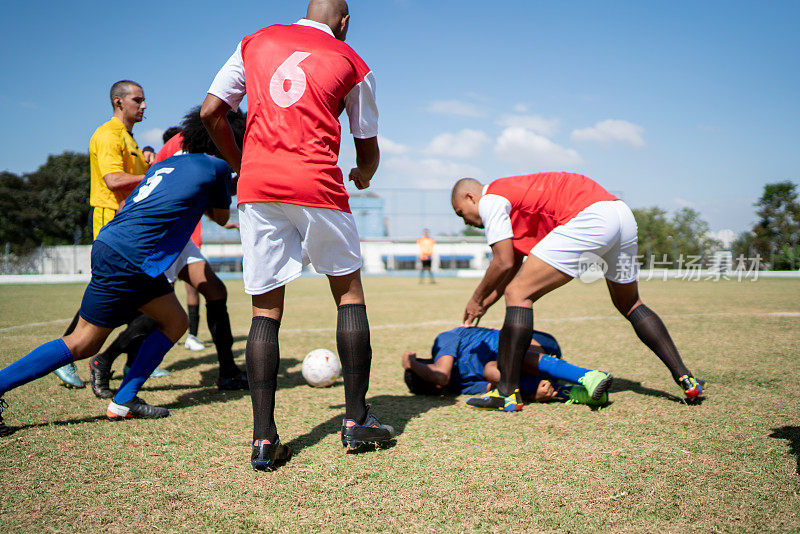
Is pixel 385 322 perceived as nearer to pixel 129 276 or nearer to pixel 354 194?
pixel 129 276

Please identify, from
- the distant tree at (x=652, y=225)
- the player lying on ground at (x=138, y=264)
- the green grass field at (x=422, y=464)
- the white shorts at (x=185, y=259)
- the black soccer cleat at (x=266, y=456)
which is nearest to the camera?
the green grass field at (x=422, y=464)

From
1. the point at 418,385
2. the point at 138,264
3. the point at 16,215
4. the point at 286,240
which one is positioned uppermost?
the point at 16,215

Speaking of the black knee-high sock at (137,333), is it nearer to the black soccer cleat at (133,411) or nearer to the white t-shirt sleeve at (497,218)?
the black soccer cleat at (133,411)

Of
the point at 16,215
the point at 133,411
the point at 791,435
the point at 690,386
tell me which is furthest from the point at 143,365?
the point at 16,215

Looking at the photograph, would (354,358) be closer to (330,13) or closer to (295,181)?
(295,181)

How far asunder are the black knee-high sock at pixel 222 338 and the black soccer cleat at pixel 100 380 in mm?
797

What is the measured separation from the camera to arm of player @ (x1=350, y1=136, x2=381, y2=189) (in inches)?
106

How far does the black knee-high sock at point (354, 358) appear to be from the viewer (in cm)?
259

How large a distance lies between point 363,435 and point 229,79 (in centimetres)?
189

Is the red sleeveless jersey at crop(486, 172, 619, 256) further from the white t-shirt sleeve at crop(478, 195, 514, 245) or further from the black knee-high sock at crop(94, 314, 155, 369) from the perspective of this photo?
the black knee-high sock at crop(94, 314, 155, 369)

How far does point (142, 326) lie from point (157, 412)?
1069 millimetres

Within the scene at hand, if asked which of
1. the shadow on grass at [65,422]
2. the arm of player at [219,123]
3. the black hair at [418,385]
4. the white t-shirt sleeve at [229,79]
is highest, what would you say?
the white t-shirt sleeve at [229,79]

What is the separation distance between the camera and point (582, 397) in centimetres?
342

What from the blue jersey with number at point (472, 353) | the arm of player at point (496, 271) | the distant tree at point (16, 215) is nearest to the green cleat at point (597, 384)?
the blue jersey with number at point (472, 353)
